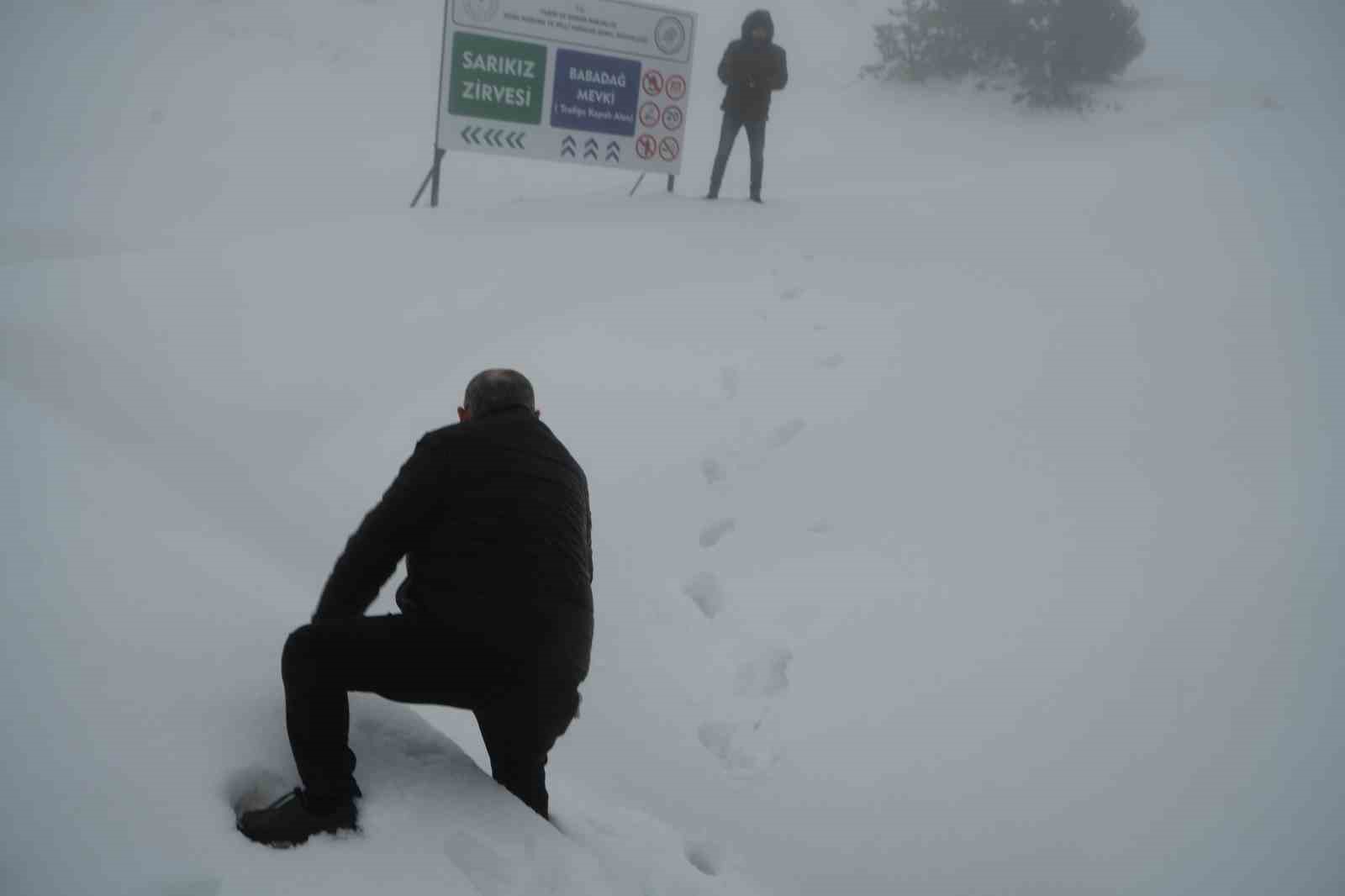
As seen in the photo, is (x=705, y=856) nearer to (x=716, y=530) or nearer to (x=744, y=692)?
(x=744, y=692)

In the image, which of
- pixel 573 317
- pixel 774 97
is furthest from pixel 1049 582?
pixel 774 97

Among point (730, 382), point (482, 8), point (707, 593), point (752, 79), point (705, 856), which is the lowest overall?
point (705, 856)

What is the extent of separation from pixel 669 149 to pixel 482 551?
6.62m

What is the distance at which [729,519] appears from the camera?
4.23m

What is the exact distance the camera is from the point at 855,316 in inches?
237

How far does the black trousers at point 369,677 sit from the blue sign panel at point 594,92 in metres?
6.24

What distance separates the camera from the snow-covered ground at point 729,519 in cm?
212

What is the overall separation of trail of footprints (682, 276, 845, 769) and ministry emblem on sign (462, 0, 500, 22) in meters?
4.83

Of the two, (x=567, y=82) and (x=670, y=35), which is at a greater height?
(x=670, y=35)

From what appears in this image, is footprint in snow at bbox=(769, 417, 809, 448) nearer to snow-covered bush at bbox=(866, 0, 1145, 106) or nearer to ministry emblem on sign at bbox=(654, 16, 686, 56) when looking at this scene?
ministry emblem on sign at bbox=(654, 16, 686, 56)

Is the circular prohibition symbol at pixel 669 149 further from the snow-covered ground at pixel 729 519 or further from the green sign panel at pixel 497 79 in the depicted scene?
the green sign panel at pixel 497 79

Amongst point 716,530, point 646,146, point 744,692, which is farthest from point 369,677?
point 646,146

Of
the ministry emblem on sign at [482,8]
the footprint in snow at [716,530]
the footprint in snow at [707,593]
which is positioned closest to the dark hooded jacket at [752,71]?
the ministry emblem on sign at [482,8]

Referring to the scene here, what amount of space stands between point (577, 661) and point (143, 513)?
1815 millimetres
